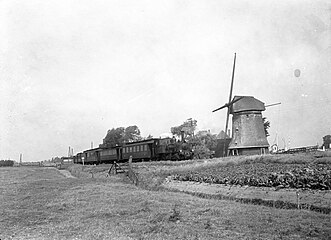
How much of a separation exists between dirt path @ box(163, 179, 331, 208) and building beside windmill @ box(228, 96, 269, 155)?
→ 25.5 m

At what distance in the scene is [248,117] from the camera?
46.3m

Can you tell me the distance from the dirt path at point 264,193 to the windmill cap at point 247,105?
87.9 ft

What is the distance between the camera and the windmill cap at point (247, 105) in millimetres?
46531

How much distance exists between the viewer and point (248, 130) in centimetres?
4591

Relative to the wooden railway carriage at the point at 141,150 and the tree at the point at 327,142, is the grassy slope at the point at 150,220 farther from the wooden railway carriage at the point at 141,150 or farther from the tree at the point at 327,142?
the tree at the point at 327,142

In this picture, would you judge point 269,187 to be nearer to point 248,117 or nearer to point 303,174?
point 303,174

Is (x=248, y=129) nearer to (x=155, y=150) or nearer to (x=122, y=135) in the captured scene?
(x=155, y=150)

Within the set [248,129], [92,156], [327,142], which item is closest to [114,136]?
[92,156]

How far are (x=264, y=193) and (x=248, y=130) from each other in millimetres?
31555

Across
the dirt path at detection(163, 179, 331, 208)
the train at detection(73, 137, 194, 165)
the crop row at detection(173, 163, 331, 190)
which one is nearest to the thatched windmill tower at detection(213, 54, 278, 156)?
the train at detection(73, 137, 194, 165)

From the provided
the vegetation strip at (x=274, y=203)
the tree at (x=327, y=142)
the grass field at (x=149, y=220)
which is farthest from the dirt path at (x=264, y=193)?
the tree at (x=327, y=142)

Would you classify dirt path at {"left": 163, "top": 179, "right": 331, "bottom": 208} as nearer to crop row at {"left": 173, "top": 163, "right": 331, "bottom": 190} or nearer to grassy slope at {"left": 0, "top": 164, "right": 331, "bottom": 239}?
crop row at {"left": 173, "top": 163, "right": 331, "bottom": 190}

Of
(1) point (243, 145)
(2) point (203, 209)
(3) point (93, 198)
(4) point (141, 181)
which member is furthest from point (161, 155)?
(2) point (203, 209)

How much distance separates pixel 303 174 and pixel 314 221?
563 centimetres
